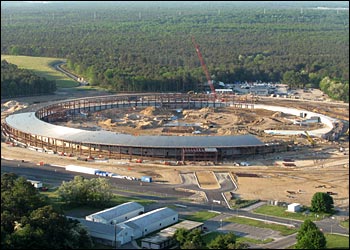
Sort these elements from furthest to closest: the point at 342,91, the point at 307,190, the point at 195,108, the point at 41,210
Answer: the point at 342,91 < the point at 195,108 < the point at 307,190 < the point at 41,210

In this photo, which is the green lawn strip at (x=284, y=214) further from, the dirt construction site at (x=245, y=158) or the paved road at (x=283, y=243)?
the paved road at (x=283, y=243)

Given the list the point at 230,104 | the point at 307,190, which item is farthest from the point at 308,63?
the point at 307,190

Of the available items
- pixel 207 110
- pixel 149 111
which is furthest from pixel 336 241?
pixel 207 110

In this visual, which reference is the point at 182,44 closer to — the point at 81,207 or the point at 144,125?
the point at 144,125

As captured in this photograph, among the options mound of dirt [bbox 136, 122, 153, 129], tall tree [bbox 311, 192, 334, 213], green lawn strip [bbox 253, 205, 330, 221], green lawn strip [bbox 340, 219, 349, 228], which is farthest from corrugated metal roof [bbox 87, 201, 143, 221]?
mound of dirt [bbox 136, 122, 153, 129]

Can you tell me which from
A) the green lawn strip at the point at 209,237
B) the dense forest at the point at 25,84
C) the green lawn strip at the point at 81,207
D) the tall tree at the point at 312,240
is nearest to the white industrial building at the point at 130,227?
the green lawn strip at the point at 209,237

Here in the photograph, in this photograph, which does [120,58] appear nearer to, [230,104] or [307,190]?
[230,104]
